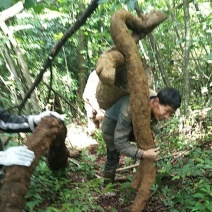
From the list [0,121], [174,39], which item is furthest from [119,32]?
[174,39]

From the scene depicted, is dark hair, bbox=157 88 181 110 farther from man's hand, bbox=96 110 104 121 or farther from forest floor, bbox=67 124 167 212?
man's hand, bbox=96 110 104 121

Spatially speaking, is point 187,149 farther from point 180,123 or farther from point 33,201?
point 33,201

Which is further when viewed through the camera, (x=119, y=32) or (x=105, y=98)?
(x=105, y=98)

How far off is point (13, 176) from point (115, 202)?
1.73m

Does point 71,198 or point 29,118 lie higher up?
point 29,118

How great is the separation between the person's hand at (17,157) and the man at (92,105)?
17.9ft

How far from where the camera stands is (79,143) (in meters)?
7.40

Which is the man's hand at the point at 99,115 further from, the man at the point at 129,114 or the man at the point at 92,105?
the man at the point at 129,114

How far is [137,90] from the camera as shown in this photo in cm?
337

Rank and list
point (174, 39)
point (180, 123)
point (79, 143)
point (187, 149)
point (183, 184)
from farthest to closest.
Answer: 1. point (174, 39)
2. point (79, 143)
3. point (180, 123)
4. point (187, 149)
5. point (183, 184)

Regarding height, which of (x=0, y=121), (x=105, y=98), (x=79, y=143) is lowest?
(x=0, y=121)

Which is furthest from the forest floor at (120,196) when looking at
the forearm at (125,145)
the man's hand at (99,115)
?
the man's hand at (99,115)

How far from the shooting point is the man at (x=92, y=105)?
8.64 metres

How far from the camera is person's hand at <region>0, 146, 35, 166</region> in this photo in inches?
113
